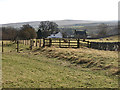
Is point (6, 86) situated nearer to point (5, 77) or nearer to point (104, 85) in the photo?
point (5, 77)

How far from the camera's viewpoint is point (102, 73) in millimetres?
10844

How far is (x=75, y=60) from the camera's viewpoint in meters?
15.7

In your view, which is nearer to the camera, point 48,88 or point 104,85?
point 48,88

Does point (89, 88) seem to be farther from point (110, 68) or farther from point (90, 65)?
point (90, 65)

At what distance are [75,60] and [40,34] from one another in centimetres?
6109

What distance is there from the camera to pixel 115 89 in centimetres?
763

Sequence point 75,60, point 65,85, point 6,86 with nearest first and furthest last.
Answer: point 6,86, point 65,85, point 75,60

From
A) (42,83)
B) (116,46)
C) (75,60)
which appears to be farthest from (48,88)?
(116,46)

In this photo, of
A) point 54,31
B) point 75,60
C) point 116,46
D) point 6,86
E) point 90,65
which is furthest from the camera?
point 54,31

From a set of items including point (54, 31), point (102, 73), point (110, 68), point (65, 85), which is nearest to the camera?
point (65, 85)

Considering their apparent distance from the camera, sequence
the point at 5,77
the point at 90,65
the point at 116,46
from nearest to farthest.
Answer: the point at 5,77
the point at 90,65
the point at 116,46

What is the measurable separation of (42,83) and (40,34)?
6845 cm

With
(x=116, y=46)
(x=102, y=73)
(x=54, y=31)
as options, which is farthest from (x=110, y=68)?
(x=54, y=31)

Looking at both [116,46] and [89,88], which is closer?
[89,88]
